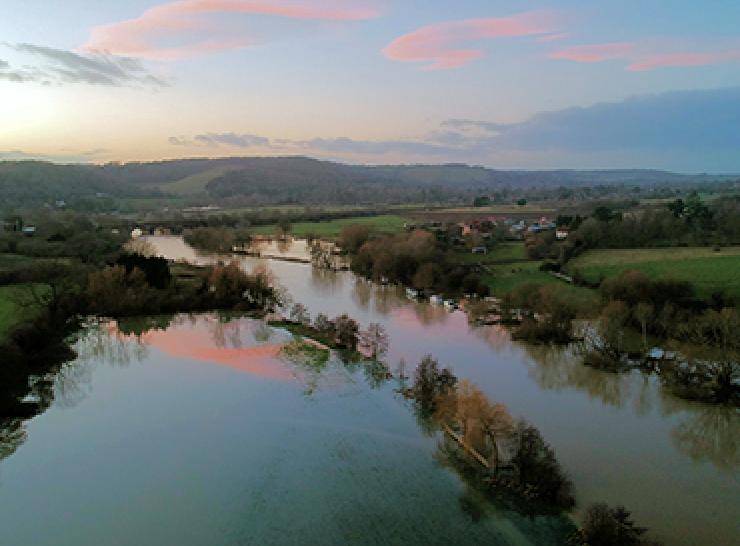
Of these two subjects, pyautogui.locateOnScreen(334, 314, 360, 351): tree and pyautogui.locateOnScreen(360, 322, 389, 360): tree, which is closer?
pyautogui.locateOnScreen(360, 322, 389, 360): tree

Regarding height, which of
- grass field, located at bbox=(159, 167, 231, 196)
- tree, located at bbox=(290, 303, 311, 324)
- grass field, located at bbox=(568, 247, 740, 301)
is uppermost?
grass field, located at bbox=(159, 167, 231, 196)

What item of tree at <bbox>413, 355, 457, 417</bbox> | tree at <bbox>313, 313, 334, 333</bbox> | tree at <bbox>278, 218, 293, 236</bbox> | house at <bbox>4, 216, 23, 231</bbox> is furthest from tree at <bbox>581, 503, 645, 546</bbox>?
tree at <bbox>278, 218, 293, 236</bbox>

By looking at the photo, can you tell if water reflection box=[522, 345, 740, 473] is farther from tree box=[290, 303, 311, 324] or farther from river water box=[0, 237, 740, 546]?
tree box=[290, 303, 311, 324]

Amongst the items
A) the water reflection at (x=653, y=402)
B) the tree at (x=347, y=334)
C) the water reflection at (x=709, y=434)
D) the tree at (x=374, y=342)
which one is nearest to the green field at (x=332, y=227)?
the tree at (x=374, y=342)

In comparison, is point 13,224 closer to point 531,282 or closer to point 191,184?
point 531,282

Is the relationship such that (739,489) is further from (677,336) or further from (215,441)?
(215,441)

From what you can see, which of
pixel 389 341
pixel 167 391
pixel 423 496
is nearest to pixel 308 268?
pixel 389 341
